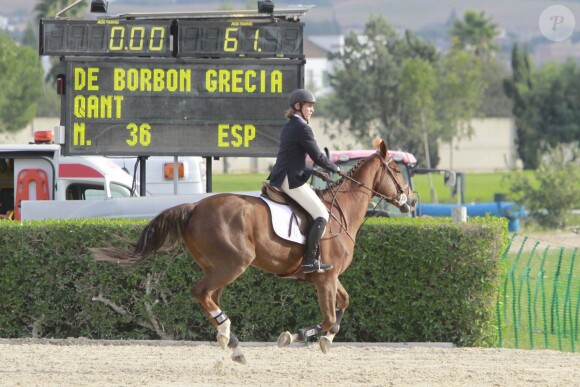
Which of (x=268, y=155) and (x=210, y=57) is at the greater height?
(x=210, y=57)

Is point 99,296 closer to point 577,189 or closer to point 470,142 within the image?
point 577,189

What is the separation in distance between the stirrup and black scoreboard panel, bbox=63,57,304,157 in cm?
459

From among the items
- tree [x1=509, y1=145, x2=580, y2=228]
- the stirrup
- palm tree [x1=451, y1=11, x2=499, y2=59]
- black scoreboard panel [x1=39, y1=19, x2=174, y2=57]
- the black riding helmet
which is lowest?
tree [x1=509, y1=145, x2=580, y2=228]

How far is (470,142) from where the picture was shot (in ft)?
302

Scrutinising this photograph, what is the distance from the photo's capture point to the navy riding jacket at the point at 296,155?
11.6 meters

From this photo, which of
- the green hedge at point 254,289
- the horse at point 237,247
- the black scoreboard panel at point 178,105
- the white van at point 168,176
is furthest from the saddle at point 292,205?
the white van at point 168,176

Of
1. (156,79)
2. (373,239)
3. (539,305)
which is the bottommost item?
(539,305)

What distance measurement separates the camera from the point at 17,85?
72.0 m

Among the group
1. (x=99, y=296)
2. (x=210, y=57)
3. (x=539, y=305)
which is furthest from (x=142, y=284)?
(x=539, y=305)

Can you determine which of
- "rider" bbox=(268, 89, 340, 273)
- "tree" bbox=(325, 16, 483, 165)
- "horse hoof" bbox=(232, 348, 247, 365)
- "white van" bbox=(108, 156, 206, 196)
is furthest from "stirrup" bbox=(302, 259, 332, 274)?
"tree" bbox=(325, 16, 483, 165)

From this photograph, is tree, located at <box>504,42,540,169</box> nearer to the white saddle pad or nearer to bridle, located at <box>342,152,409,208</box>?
bridle, located at <box>342,152,409,208</box>

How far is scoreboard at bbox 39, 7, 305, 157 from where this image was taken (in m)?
16.1

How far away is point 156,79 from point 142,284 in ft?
11.3

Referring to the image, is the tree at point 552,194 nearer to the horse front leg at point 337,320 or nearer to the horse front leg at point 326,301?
the horse front leg at point 337,320
